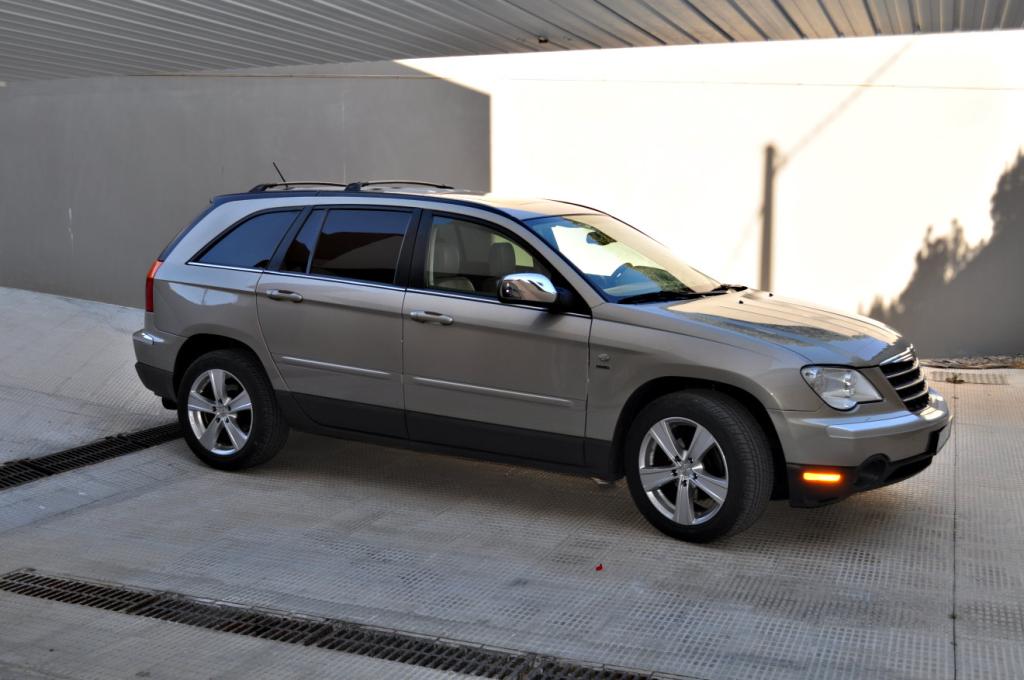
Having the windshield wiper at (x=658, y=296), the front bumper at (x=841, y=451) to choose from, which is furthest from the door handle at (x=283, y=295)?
the front bumper at (x=841, y=451)

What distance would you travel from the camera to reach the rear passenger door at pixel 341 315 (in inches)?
249

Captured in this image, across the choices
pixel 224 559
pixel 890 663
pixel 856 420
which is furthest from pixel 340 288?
pixel 890 663

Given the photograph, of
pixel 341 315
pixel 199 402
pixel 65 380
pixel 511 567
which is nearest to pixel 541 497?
pixel 511 567

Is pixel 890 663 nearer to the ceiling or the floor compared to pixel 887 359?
nearer to the floor

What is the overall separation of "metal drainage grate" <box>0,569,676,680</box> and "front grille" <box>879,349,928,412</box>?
2225 millimetres

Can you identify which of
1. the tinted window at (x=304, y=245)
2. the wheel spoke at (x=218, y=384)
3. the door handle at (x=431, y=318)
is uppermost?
the tinted window at (x=304, y=245)

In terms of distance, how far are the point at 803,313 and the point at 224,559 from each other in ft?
10.7

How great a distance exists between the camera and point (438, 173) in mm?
11875

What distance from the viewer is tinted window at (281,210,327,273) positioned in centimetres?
668

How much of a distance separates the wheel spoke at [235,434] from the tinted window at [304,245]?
1019mm

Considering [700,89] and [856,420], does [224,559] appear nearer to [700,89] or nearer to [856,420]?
[856,420]

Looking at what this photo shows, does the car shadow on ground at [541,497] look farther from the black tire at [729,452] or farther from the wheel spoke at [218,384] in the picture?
the wheel spoke at [218,384]

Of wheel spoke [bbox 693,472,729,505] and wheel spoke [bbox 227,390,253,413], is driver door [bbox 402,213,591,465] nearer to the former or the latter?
wheel spoke [bbox 693,472,729,505]

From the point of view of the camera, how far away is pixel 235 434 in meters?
6.89
